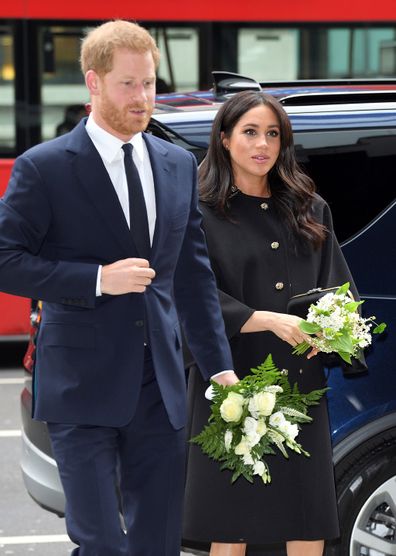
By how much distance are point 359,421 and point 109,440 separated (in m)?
1.10

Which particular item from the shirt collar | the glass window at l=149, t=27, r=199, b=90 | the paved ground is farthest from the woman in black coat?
the glass window at l=149, t=27, r=199, b=90

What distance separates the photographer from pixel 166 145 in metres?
3.78

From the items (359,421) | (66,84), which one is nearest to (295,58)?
(66,84)

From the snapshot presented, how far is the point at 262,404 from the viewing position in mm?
3764

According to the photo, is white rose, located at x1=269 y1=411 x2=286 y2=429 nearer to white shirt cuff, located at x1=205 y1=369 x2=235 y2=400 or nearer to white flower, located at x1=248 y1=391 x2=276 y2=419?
white flower, located at x1=248 y1=391 x2=276 y2=419

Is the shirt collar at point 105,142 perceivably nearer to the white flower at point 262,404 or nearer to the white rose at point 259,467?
the white flower at point 262,404

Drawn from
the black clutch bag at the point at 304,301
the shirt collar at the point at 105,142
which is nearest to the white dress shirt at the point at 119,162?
the shirt collar at the point at 105,142

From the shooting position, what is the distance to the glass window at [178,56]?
34.3 ft

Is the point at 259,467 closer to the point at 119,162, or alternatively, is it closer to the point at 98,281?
the point at 98,281

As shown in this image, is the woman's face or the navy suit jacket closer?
the navy suit jacket

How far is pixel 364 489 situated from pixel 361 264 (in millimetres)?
750

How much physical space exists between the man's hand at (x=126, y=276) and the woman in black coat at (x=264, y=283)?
0.64 meters

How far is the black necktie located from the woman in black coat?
0.52m

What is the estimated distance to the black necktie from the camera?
3553mm
